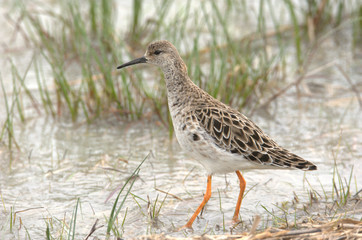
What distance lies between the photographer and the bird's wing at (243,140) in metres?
5.35

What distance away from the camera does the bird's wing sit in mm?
5348

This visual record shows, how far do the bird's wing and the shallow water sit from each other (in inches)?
19.7

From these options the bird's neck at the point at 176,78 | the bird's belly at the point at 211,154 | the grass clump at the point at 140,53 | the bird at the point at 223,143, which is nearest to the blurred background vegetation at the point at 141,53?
the grass clump at the point at 140,53

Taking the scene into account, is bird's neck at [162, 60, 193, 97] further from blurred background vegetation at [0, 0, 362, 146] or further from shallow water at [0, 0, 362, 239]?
blurred background vegetation at [0, 0, 362, 146]

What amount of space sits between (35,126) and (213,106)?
→ 3044mm

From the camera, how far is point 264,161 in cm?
536

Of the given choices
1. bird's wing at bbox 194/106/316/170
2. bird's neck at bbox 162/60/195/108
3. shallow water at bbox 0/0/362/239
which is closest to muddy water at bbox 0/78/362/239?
shallow water at bbox 0/0/362/239

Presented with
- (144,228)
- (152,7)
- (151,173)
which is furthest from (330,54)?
(144,228)

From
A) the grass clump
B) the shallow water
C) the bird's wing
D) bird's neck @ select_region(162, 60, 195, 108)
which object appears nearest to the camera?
the bird's wing

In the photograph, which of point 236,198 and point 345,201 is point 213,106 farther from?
point 345,201

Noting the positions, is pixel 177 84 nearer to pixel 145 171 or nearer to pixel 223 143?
pixel 223 143

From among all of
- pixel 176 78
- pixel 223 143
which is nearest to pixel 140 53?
pixel 176 78

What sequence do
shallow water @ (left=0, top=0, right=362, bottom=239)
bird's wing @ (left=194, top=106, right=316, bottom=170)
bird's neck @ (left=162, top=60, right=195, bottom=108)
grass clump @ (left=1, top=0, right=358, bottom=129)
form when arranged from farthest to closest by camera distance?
1. grass clump @ (left=1, top=0, right=358, bottom=129)
2. bird's neck @ (left=162, top=60, right=195, bottom=108)
3. shallow water @ (left=0, top=0, right=362, bottom=239)
4. bird's wing @ (left=194, top=106, right=316, bottom=170)

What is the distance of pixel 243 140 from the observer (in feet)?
17.8
